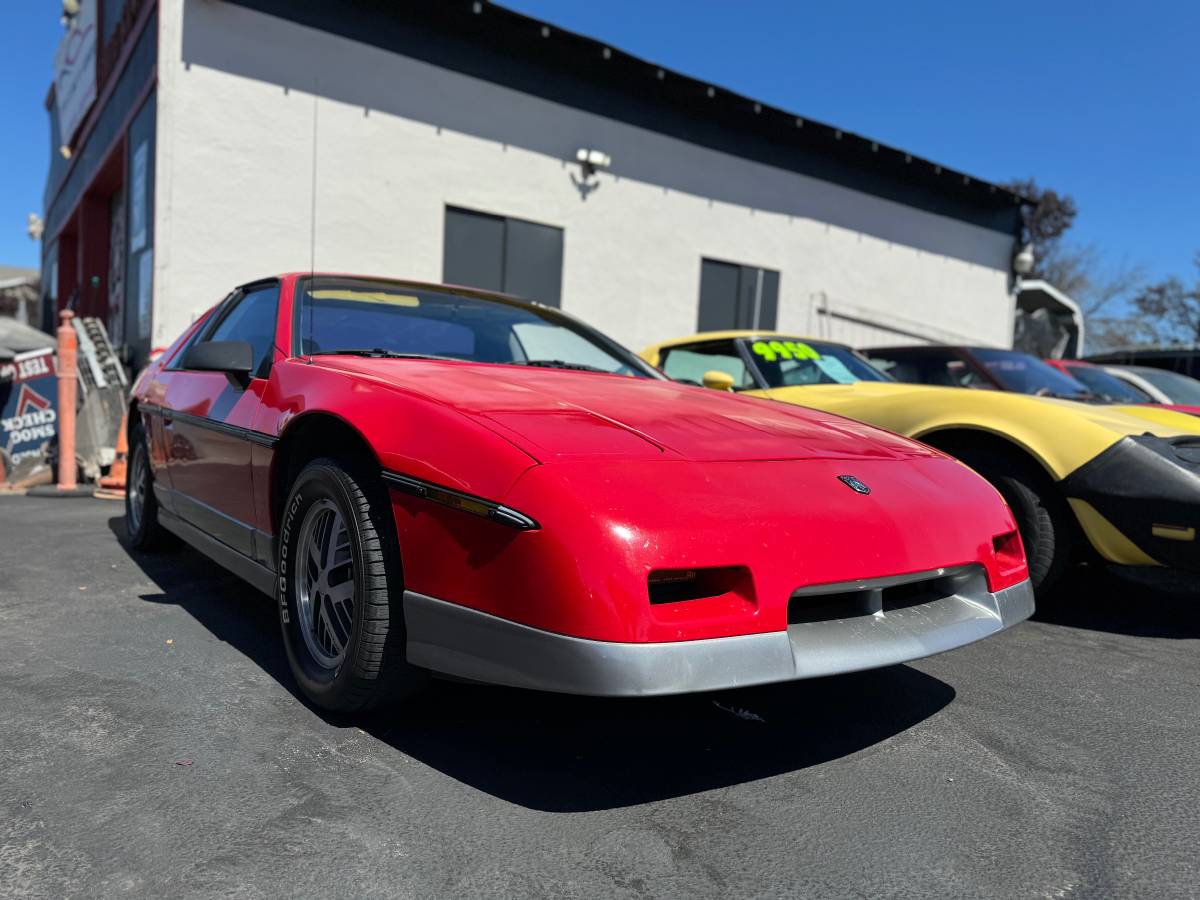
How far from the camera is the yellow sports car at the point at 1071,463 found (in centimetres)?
314

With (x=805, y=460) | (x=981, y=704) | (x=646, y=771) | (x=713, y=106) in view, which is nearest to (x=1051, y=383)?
(x=981, y=704)

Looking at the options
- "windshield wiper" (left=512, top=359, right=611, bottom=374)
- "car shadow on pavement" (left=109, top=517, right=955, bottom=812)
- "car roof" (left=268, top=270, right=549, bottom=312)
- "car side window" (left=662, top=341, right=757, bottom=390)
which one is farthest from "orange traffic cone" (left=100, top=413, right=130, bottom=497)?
"windshield wiper" (left=512, top=359, right=611, bottom=374)

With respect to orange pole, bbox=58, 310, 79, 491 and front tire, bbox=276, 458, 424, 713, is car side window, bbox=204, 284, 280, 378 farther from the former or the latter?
orange pole, bbox=58, 310, 79, 491

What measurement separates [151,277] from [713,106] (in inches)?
308

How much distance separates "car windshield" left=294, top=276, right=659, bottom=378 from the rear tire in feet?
5.10

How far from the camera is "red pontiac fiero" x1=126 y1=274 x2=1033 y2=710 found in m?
1.71

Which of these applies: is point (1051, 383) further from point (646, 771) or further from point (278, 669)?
point (278, 669)

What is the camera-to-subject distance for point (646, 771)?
2.02 m

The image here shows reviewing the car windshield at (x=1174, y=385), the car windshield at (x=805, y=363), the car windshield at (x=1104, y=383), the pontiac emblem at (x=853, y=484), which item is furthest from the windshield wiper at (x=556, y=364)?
the car windshield at (x=1174, y=385)

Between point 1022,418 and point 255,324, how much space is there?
122 inches

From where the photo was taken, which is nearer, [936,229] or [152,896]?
[152,896]

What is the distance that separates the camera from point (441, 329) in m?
3.26

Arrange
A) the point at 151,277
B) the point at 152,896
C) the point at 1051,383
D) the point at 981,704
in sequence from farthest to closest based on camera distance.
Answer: the point at 151,277, the point at 1051,383, the point at 981,704, the point at 152,896

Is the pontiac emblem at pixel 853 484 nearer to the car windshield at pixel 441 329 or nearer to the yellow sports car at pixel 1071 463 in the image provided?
the car windshield at pixel 441 329
